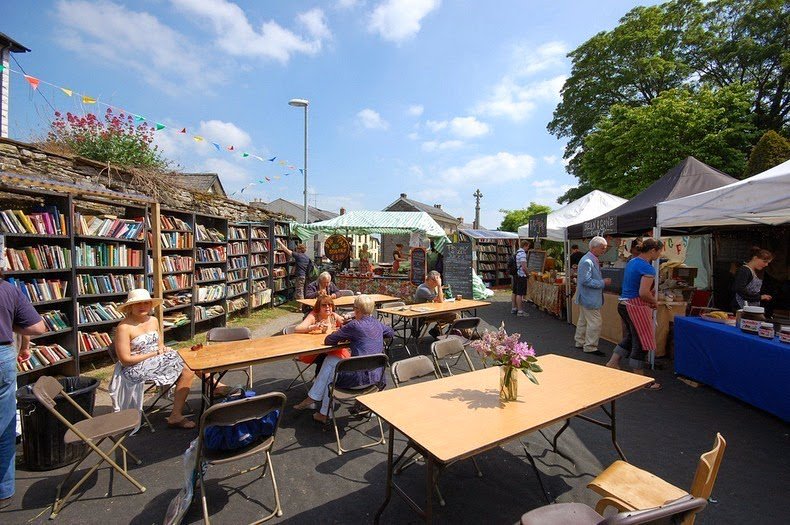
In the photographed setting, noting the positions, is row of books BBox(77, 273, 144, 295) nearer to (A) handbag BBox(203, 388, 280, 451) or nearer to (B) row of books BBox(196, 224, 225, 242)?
(B) row of books BBox(196, 224, 225, 242)

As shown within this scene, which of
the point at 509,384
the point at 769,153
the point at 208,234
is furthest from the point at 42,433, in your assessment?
the point at 769,153

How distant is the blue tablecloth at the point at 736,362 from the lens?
370cm

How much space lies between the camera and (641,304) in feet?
15.5

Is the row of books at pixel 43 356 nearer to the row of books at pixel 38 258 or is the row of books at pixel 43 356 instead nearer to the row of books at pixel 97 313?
the row of books at pixel 97 313

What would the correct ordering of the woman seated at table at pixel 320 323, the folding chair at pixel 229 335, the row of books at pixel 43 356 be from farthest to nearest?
the folding chair at pixel 229 335, the woman seated at table at pixel 320 323, the row of books at pixel 43 356

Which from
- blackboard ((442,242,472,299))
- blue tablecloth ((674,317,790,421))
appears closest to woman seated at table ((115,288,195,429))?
blue tablecloth ((674,317,790,421))

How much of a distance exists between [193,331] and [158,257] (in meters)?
2.21

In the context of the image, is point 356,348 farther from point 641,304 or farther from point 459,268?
point 459,268

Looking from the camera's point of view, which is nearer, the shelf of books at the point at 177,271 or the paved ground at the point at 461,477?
the paved ground at the point at 461,477

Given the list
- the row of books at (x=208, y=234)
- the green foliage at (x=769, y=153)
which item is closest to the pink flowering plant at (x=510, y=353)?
the row of books at (x=208, y=234)

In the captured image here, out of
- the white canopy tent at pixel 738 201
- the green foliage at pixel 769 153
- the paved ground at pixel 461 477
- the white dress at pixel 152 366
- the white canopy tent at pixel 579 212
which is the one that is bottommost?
the paved ground at pixel 461 477

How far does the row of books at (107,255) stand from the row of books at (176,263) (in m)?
0.73

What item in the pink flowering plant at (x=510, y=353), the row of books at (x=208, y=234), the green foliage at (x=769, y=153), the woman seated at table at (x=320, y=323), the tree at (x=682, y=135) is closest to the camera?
the pink flowering plant at (x=510, y=353)

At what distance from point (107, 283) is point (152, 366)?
2.51 metres
